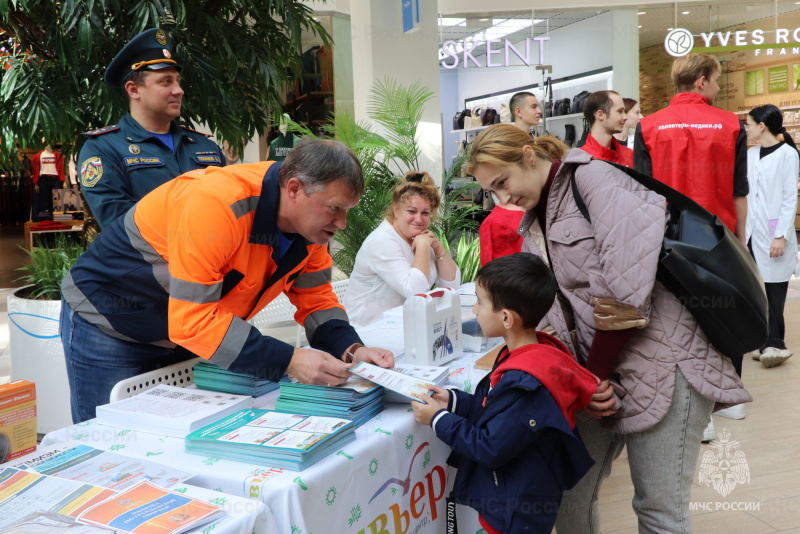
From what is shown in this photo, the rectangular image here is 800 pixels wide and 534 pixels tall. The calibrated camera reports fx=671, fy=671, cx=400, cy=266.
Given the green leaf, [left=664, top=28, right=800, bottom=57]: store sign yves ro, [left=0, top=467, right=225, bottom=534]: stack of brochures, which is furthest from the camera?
[left=664, top=28, right=800, bottom=57]: store sign yves ro

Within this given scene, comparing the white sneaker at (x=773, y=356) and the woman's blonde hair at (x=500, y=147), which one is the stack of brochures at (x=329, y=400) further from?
the white sneaker at (x=773, y=356)

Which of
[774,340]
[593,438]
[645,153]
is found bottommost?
[774,340]

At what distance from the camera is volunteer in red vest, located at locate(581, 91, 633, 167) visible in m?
→ 3.88

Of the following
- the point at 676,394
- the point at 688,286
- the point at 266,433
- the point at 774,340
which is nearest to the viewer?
the point at 266,433

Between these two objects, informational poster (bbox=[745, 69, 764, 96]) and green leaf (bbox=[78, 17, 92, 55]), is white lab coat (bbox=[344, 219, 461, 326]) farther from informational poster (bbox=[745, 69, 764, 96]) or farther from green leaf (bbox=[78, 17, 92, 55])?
informational poster (bbox=[745, 69, 764, 96])

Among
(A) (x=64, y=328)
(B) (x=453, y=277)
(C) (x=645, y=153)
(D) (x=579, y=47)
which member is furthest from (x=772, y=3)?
(A) (x=64, y=328)

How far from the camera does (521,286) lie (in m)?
1.63

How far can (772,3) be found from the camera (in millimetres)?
9680

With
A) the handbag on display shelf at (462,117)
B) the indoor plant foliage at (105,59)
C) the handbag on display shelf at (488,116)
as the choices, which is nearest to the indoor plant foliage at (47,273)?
the indoor plant foliage at (105,59)

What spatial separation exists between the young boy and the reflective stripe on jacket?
1.52 feet

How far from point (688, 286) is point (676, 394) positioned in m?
0.30

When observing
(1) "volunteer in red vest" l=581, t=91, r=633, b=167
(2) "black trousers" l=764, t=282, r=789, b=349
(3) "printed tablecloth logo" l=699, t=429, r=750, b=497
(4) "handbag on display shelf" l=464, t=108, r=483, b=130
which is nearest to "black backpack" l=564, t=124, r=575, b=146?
(4) "handbag on display shelf" l=464, t=108, r=483, b=130

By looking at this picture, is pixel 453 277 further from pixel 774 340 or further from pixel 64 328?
pixel 774 340

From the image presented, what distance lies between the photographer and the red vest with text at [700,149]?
11.3 ft
